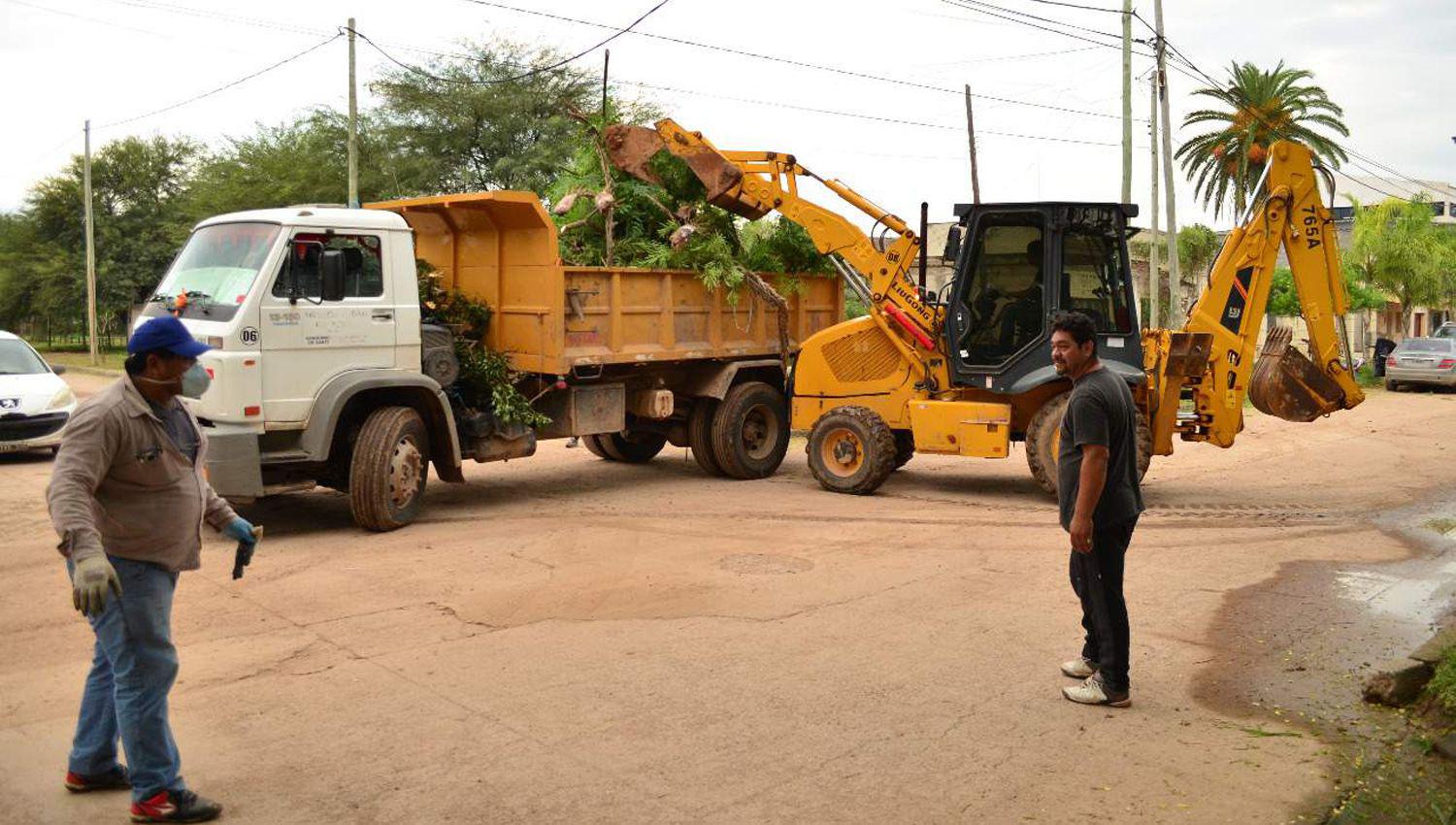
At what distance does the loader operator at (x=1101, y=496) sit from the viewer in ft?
18.8

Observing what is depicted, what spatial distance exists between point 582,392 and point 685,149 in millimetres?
3001

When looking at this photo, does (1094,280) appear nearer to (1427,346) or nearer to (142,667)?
(142,667)

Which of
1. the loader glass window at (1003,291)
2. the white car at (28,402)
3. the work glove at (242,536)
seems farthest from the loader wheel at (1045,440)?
the white car at (28,402)

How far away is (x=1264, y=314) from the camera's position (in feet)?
41.1

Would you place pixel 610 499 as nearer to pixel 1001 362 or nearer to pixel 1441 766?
pixel 1001 362

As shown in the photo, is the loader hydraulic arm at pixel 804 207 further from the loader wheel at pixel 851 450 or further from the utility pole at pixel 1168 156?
the utility pole at pixel 1168 156

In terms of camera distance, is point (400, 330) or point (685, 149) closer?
point (400, 330)

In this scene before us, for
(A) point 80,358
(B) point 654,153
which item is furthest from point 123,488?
(A) point 80,358

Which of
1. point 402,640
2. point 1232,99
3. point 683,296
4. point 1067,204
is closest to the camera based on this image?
point 402,640

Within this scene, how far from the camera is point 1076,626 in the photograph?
7.28 meters

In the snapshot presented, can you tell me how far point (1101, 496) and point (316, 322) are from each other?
258 inches

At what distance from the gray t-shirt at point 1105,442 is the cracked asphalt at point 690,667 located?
951 mm

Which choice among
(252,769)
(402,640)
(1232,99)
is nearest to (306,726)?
(252,769)

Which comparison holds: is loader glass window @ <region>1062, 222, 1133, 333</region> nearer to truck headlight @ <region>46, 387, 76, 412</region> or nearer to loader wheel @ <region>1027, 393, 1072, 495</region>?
loader wheel @ <region>1027, 393, 1072, 495</region>
